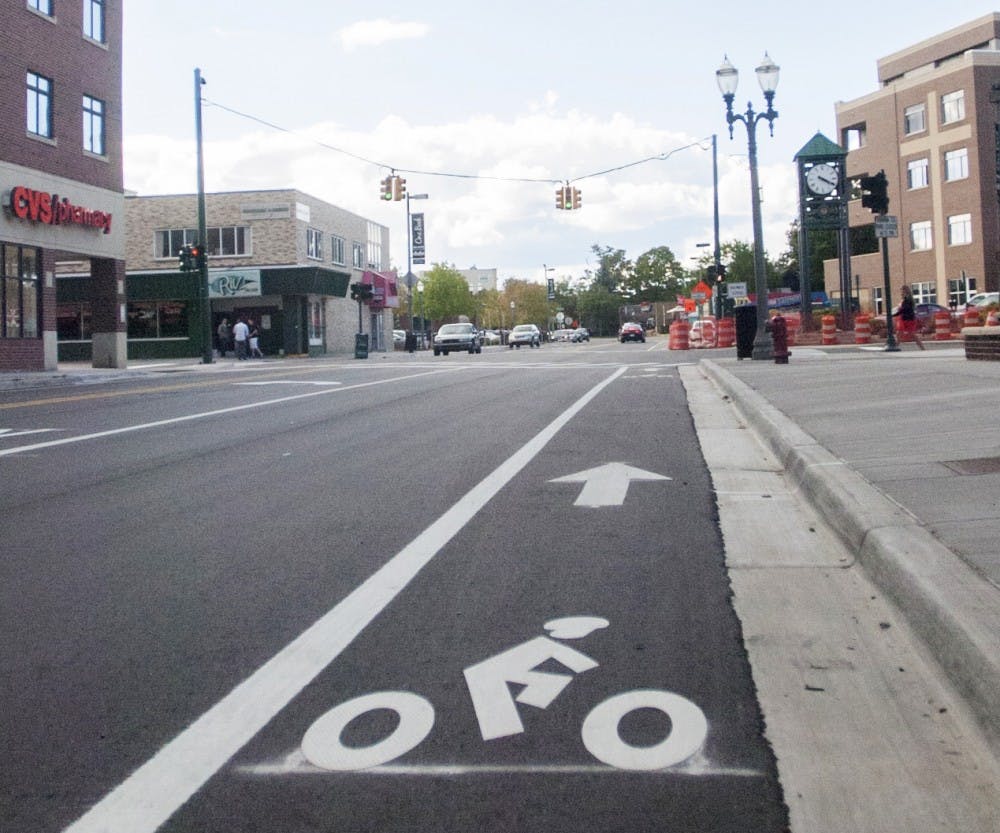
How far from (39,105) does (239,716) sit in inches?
1221

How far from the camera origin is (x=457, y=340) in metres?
50.6

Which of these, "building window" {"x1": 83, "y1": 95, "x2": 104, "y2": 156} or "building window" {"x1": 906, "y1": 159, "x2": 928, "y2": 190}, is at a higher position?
"building window" {"x1": 83, "y1": 95, "x2": 104, "y2": 156}

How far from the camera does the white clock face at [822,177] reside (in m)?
49.5

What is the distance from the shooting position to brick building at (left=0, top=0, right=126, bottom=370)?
29.6m

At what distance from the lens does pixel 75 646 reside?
4.51 metres

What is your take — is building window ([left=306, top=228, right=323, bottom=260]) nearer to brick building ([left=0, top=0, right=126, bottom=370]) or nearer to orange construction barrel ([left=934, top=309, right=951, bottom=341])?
brick building ([left=0, top=0, right=126, bottom=370])

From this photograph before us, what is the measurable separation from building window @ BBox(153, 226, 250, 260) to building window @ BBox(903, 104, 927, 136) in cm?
3681

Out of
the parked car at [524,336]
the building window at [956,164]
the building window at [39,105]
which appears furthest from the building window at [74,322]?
the building window at [956,164]

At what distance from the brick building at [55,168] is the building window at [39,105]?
0.03 metres

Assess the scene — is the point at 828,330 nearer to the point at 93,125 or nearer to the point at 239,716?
the point at 93,125

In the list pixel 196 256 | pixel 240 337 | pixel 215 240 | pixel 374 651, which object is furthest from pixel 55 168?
pixel 374 651

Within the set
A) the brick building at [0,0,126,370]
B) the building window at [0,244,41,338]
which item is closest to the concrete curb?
the building window at [0,244,41,338]

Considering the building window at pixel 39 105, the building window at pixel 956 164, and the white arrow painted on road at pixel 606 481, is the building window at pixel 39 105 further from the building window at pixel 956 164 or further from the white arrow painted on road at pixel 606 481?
the building window at pixel 956 164

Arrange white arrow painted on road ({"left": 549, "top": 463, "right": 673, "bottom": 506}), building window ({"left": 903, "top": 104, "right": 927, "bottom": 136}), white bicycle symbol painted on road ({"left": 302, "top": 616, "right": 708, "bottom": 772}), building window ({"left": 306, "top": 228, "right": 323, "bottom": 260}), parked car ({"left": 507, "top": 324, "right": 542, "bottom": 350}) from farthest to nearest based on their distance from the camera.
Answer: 1. parked car ({"left": 507, "top": 324, "right": 542, "bottom": 350})
2. building window ({"left": 903, "top": 104, "right": 927, "bottom": 136})
3. building window ({"left": 306, "top": 228, "right": 323, "bottom": 260})
4. white arrow painted on road ({"left": 549, "top": 463, "right": 673, "bottom": 506})
5. white bicycle symbol painted on road ({"left": 302, "top": 616, "right": 708, "bottom": 772})
